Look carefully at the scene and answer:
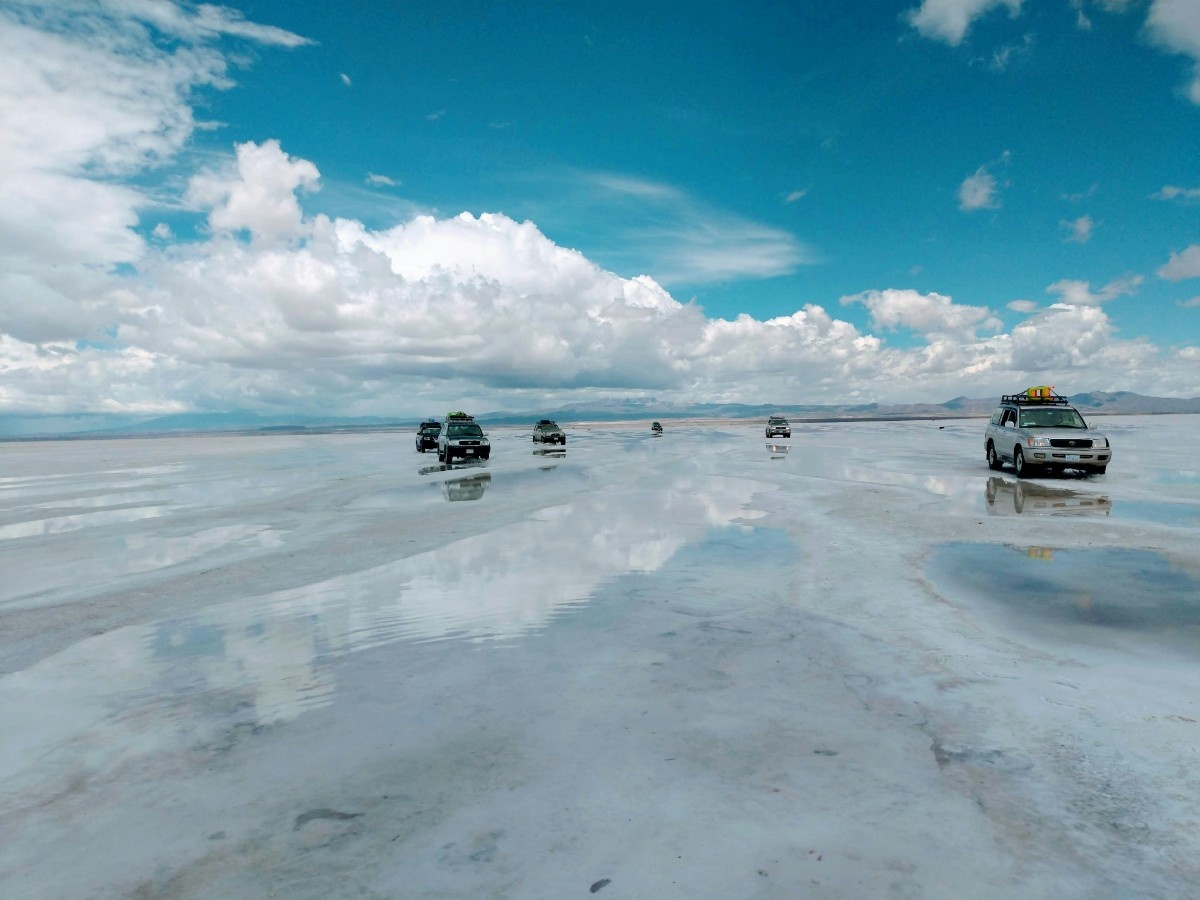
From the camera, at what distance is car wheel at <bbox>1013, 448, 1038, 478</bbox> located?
2034 cm

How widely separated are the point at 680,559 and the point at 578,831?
6738 mm

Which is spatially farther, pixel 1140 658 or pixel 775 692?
pixel 1140 658

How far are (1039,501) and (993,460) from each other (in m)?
8.94

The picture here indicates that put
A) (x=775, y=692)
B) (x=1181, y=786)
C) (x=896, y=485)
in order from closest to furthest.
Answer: (x=1181, y=786) → (x=775, y=692) → (x=896, y=485)

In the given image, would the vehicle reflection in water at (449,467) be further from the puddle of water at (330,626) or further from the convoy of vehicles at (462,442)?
the puddle of water at (330,626)

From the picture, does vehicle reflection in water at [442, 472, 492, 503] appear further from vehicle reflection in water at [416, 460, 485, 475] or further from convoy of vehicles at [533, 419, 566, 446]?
convoy of vehicles at [533, 419, 566, 446]

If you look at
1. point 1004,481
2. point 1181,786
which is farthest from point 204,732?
point 1004,481

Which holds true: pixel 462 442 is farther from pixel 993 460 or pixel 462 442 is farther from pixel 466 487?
pixel 993 460

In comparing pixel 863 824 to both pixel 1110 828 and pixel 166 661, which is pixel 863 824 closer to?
pixel 1110 828

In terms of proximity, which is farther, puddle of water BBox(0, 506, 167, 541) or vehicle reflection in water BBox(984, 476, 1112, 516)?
puddle of water BBox(0, 506, 167, 541)

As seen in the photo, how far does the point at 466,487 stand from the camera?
20812 millimetres

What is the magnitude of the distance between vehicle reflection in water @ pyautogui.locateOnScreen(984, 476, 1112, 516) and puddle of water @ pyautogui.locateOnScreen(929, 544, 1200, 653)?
157 inches

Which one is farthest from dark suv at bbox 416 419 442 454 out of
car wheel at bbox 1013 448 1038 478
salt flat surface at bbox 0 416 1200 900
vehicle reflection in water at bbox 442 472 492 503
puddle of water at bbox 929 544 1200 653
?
puddle of water at bbox 929 544 1200 653

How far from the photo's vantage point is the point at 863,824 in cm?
343
